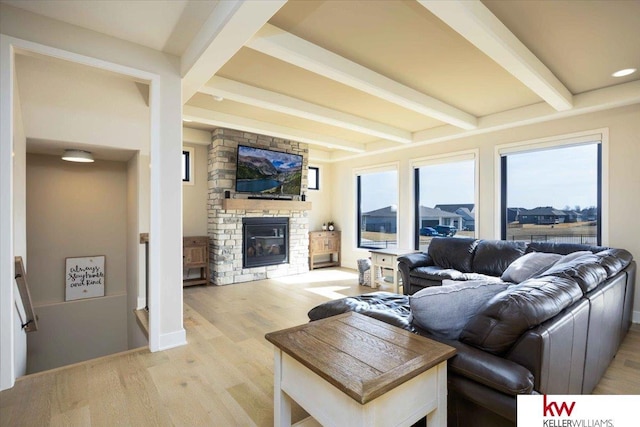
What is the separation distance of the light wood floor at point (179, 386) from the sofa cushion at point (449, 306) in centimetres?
108

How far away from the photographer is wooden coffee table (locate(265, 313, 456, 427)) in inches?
43.9

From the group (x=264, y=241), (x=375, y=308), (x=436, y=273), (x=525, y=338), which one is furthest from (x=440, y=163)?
(x=525, y=338)

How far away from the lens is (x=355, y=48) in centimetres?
282

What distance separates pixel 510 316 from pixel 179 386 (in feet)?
7.19

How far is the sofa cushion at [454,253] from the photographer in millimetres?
4379

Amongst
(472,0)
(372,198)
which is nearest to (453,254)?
(372,198)

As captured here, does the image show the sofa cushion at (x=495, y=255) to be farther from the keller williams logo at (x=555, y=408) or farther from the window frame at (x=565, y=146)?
the keller williams logo at (x=555, y=408)

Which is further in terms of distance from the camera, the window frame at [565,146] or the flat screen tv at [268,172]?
→ the flat screen tv at [268,172]

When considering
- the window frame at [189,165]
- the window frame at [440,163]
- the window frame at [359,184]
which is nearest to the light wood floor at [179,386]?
the window frame at [440,163]

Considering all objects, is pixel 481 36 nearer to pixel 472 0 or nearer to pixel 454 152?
pixel 472 0

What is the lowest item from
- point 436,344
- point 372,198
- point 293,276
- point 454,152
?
point 293,276

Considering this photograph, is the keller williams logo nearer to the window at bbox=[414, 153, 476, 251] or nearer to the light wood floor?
the light wood floor

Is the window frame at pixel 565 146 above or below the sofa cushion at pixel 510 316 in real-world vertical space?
above

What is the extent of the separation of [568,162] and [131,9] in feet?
17.2
